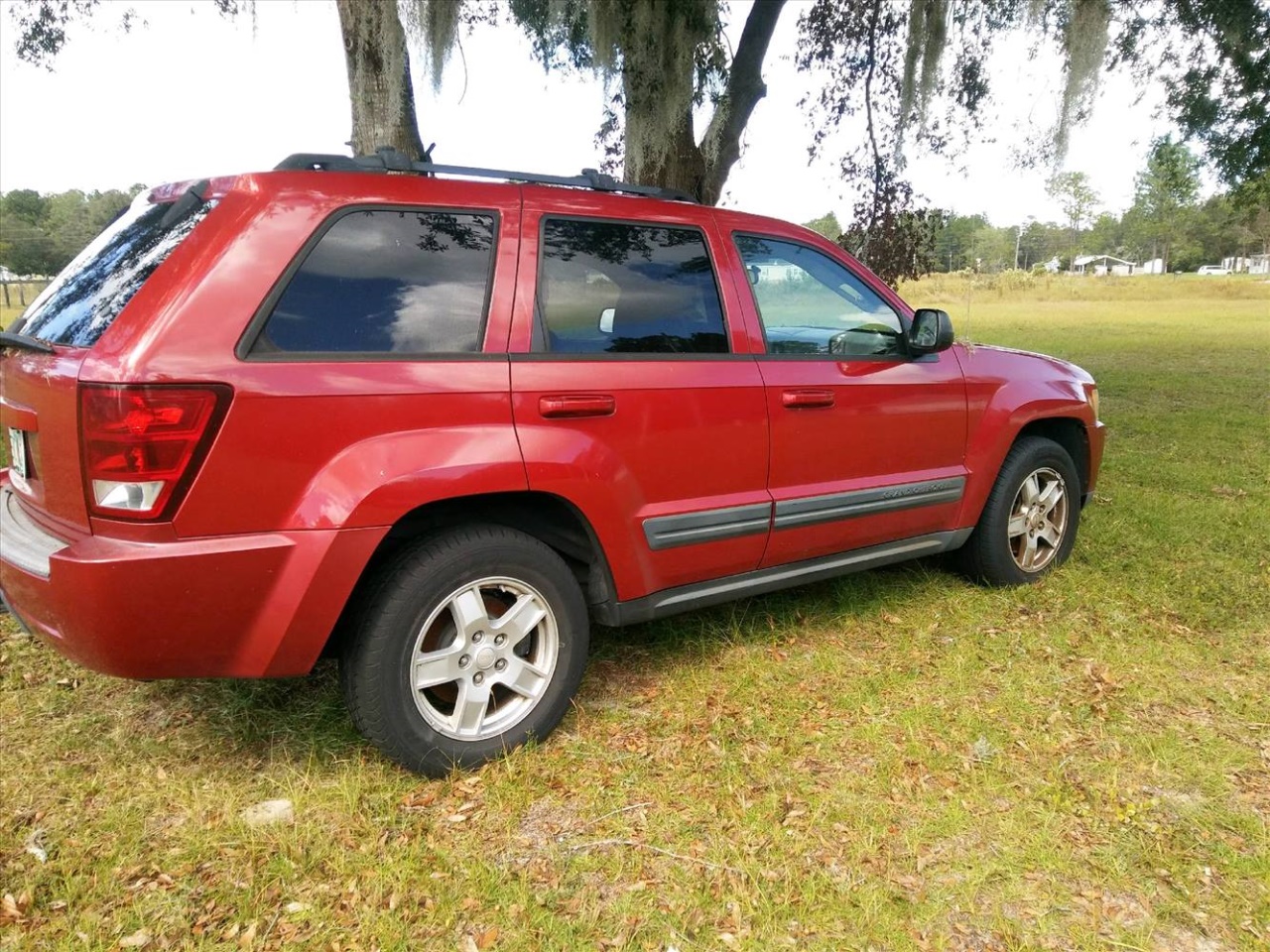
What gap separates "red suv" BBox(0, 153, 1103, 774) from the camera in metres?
2.19

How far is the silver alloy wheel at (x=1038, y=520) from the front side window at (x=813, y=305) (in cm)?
116

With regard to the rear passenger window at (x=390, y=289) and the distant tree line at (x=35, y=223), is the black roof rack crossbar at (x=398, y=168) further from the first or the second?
the distant tree line at (x=35, y=223)

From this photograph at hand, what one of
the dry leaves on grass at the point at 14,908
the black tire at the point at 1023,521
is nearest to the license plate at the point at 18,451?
the dry leaves on grass at the point at 14,908

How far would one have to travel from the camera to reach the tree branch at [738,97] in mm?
7164

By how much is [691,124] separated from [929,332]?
13.3 ft

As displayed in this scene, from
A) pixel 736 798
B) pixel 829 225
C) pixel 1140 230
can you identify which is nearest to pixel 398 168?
pixel 736 798

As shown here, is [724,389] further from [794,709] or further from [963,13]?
[963,13]

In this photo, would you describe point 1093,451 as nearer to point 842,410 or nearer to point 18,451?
point 842,410

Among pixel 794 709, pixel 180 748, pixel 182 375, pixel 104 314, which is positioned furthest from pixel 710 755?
pixel 104 314

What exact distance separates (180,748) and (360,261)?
67.0 inches

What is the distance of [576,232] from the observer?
9.53ft

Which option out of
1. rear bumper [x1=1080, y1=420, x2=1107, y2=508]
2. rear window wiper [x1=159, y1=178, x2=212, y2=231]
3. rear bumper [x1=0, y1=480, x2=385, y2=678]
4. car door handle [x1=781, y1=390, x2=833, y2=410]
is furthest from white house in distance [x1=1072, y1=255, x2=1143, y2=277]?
rear bumper [x1=0, y1=480, x2=385, y2=678]

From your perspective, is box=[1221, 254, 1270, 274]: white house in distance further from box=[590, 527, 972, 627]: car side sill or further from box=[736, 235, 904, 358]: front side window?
box=[736, 235, 904, 358]: front side window

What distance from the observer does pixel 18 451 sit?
2570mm
